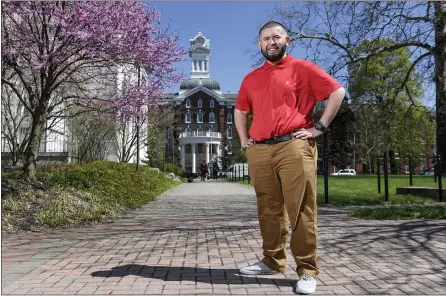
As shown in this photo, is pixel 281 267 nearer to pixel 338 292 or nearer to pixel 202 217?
pixel 338 292

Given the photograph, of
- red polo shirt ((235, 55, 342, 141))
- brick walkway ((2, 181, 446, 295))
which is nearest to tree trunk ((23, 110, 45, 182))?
brick walkway ((2, 181, 446, 295))

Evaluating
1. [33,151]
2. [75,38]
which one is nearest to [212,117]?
[33,151]

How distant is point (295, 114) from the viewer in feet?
11.9

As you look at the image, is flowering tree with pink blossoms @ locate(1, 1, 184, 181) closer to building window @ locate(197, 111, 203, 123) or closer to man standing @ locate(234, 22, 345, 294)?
man standing @ locate(234, 22, 345, 294)

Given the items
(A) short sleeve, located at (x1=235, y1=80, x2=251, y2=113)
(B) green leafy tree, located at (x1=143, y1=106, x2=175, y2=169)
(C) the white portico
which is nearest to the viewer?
(A) short sleeve, located at (x1=235, y1=80, x2=251, y2=113)

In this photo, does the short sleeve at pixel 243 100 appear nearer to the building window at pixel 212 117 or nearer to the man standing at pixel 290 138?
the man standing at pixel 290 138

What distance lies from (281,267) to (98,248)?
98.7 inches

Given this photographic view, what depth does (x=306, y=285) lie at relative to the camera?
11.4 ft

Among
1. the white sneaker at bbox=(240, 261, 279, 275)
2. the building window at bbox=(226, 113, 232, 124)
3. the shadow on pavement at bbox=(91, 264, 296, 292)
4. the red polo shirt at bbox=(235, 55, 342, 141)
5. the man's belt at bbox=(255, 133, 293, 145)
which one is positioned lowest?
the shadow on pavement at bbox=(91, 264, 296, 292)

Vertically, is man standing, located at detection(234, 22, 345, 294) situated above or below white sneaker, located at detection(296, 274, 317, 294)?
above

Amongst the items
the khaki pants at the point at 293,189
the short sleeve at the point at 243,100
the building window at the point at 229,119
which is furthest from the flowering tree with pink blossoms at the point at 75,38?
the building window at the point at 229,119

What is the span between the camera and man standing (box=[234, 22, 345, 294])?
3570 mm

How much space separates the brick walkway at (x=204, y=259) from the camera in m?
3.70

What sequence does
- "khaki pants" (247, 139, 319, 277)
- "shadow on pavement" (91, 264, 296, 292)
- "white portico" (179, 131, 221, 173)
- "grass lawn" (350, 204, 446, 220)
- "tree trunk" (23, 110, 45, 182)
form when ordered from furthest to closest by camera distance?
"white portico" (179, 131, 221, 173) < "tree trunk" (23, 110, 45, 182) < "grass lawn" (350, 204, 446, 220) < "shadow on pavement" (91, 264, 296, 292) < "khaki pants" (247, 139, 319, 277)
